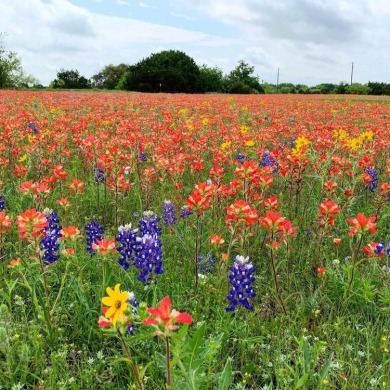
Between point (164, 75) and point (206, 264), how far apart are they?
2075 inches

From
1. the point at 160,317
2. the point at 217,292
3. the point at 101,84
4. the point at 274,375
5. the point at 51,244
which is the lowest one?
the point at 274,375

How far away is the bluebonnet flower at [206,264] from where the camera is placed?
362 centimetres

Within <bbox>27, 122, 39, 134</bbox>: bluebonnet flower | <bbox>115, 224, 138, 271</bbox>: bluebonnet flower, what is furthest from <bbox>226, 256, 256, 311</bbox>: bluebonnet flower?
<bbox>27, 122, 39, 134</bbox>: bluebonnet flower

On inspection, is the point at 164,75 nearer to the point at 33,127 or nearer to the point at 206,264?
the point at 33,127

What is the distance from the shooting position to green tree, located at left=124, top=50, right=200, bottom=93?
54.1 m

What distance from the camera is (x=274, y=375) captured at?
2600 mm

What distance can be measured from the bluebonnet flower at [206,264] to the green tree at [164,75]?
165ft

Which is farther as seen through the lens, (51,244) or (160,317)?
(51,244)

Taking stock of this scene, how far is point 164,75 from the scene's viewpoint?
54188 millimetres

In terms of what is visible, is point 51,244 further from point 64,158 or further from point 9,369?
point 64,158

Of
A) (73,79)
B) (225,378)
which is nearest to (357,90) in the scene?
(73,79)

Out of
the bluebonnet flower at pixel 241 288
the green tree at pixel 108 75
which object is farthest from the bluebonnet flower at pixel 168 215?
the green tree at pixel 108 75

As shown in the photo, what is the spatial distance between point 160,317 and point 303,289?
7.08 feet

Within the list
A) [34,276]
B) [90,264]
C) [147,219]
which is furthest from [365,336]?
[34,276]
